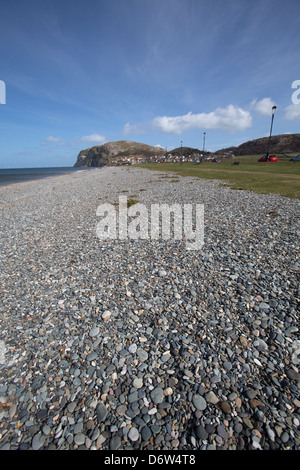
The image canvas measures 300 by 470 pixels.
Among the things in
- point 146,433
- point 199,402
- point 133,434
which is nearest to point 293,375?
point 199,402

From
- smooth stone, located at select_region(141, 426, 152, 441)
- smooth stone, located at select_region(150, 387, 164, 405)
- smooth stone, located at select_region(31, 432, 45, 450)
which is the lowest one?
smooth stone, located at select_region(31, 432, 45, 450)

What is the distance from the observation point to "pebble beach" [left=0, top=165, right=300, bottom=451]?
138 inches

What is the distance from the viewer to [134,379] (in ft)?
14.0

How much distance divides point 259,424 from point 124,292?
465cm

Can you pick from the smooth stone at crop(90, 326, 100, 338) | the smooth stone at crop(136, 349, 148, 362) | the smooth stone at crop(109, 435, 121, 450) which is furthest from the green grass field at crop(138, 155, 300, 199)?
the smooth stone at crop(109, 435, 121, 450)

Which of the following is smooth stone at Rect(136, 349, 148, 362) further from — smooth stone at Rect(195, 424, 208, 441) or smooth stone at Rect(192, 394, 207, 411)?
smooth stone at Rect(195, 424, 208, 441)

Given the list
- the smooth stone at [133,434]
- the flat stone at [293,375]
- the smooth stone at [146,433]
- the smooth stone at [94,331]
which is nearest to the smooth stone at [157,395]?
the smooth stone at [146,433]

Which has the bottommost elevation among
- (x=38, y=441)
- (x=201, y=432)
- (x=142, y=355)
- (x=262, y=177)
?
(x=38, y=441)

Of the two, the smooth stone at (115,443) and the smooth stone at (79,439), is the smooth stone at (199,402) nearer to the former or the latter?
the smooth stone at (115,443)

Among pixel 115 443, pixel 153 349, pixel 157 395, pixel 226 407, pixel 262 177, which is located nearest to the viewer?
pixel 115 443

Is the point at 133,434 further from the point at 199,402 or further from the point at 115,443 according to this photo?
the point at 199,402

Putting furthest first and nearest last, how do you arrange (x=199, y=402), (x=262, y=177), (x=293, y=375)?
(x=262, y=177)
(x=293, y=375)
(x=199, y=402)

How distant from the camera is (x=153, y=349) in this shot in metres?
4.91
